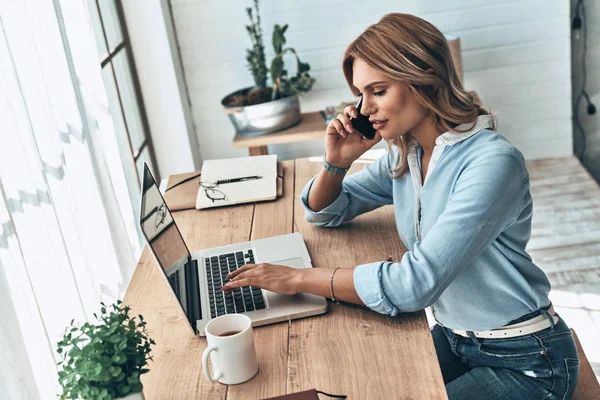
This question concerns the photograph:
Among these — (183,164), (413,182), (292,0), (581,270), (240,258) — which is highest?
(292,0)

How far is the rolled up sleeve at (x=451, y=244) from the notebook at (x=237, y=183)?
711mm

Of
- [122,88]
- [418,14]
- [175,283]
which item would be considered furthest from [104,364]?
[418,14]

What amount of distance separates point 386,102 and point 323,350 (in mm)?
524

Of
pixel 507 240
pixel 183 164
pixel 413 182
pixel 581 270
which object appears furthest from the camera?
pixel 183 164

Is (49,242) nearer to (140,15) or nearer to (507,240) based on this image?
(507,240)

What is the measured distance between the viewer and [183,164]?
144 inches

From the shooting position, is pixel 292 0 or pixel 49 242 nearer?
pixel 49 242

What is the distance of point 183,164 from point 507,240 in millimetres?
2471

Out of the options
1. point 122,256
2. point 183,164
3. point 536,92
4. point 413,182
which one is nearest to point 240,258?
point 413,182

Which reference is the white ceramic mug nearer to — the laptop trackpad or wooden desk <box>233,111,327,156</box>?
the laptop trackpad

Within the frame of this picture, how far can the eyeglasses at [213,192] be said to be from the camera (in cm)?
199

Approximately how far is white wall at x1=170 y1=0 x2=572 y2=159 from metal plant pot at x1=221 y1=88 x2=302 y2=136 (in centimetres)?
43

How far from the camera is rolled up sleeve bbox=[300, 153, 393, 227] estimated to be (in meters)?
1.72

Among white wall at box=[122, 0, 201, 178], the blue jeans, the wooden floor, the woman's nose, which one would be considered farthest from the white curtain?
the wooden floor
